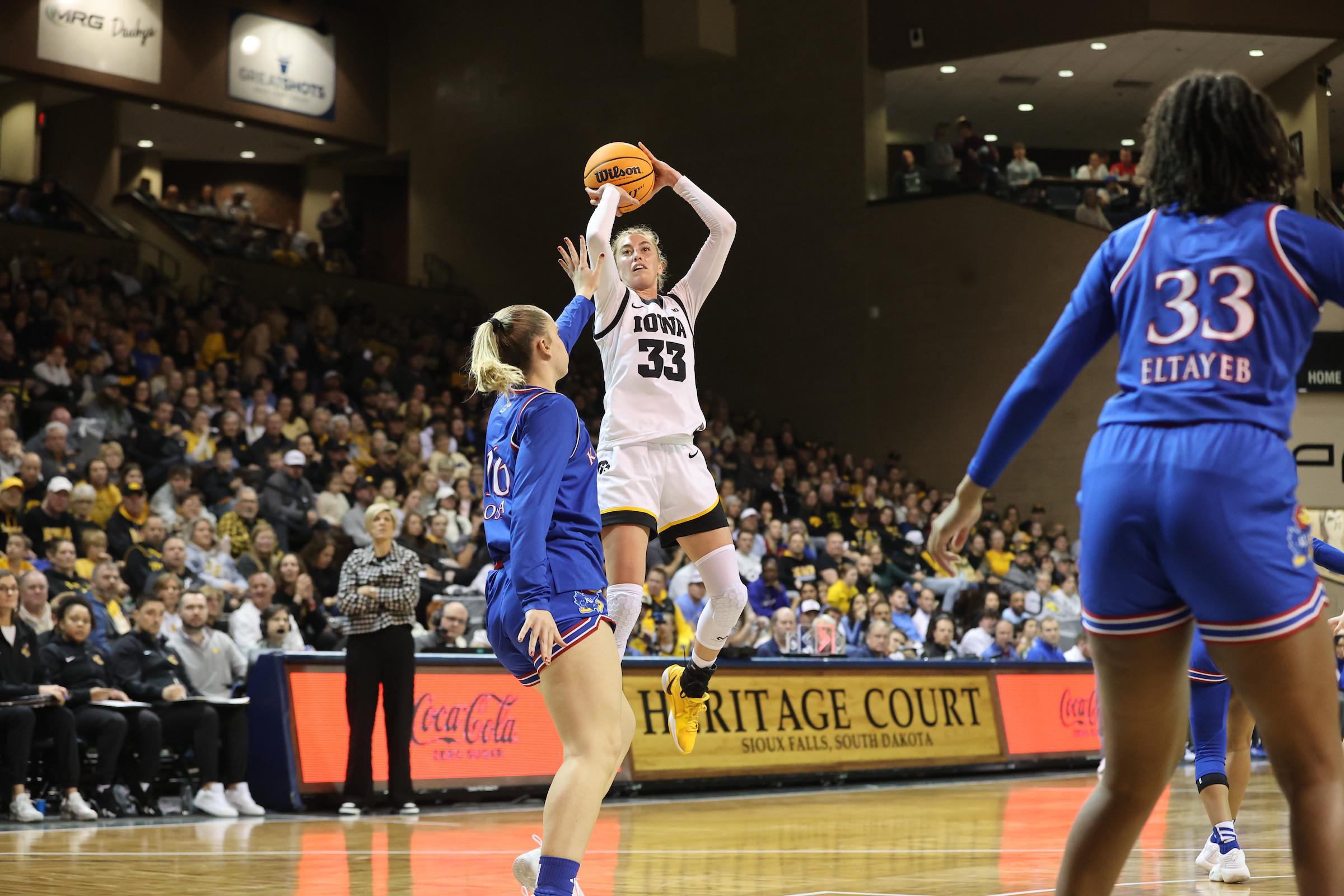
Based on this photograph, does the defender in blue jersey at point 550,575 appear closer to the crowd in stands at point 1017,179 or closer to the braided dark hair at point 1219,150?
the braided dark hair at point 1219,150

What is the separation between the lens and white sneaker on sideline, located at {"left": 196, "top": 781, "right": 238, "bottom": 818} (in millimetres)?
9305

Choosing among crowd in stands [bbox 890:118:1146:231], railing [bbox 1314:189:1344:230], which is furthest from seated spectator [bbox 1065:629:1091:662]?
railing [bbox 1314:189:1344:230]

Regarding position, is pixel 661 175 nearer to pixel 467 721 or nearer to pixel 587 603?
pixel 587 603

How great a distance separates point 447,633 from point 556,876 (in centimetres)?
730

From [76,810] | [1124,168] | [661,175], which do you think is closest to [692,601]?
[76,810]

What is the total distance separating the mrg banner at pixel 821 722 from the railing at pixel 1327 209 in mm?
11139

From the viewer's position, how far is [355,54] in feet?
82.7

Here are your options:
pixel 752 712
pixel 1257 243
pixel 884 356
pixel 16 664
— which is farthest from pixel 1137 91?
pixel 1257 243

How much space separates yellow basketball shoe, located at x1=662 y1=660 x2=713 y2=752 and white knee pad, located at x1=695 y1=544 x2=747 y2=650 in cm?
17

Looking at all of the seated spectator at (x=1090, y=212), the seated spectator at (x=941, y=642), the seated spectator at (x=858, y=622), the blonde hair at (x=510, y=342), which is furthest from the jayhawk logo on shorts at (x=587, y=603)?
the seated spectator at (x=1090, y=212)

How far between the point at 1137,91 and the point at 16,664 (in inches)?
772

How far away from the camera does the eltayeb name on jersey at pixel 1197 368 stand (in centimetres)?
276

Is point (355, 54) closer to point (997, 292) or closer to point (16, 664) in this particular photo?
point (997, 292)

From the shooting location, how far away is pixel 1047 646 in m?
15.3
